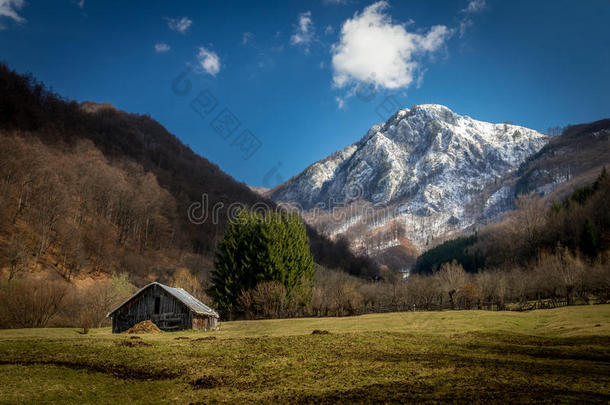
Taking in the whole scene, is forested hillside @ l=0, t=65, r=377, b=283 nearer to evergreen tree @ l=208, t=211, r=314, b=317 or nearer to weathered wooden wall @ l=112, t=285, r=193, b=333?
weathered wooden wall @ l=112, t=285, r=193, b=333

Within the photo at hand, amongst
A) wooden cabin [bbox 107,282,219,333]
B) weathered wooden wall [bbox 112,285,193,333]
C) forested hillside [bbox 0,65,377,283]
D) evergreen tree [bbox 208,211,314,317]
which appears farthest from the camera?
forested hillside [bbox 0,65,377,283]

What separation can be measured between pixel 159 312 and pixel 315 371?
1444 inches

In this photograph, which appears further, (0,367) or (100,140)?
(100,140)

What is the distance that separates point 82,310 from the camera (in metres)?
55.8

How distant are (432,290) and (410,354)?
68.8 m

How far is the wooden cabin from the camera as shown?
47.5m

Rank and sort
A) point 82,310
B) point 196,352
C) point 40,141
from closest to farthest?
1. point 196,352
2. point 82,310
3. point 40,141

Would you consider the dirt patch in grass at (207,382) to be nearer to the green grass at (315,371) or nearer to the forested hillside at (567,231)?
the green grass at (315,371)

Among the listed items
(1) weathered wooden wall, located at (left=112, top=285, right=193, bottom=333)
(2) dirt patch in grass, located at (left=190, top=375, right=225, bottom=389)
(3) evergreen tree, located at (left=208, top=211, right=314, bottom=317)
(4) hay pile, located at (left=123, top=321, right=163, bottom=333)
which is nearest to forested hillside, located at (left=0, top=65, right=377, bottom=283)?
(1) weathered wooden wall, located at (left=112, top=285, right=193, bottom=333)

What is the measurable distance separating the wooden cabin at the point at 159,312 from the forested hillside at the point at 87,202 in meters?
27.1

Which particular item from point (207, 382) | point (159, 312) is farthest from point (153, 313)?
point (207, 382)

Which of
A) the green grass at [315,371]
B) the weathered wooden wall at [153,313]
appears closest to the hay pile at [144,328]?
the weathered wooden wall at [153,313]

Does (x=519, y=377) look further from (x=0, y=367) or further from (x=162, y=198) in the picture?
(x=162, y=198)

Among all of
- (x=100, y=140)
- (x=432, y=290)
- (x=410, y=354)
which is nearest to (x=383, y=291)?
(x=432, y=290)
